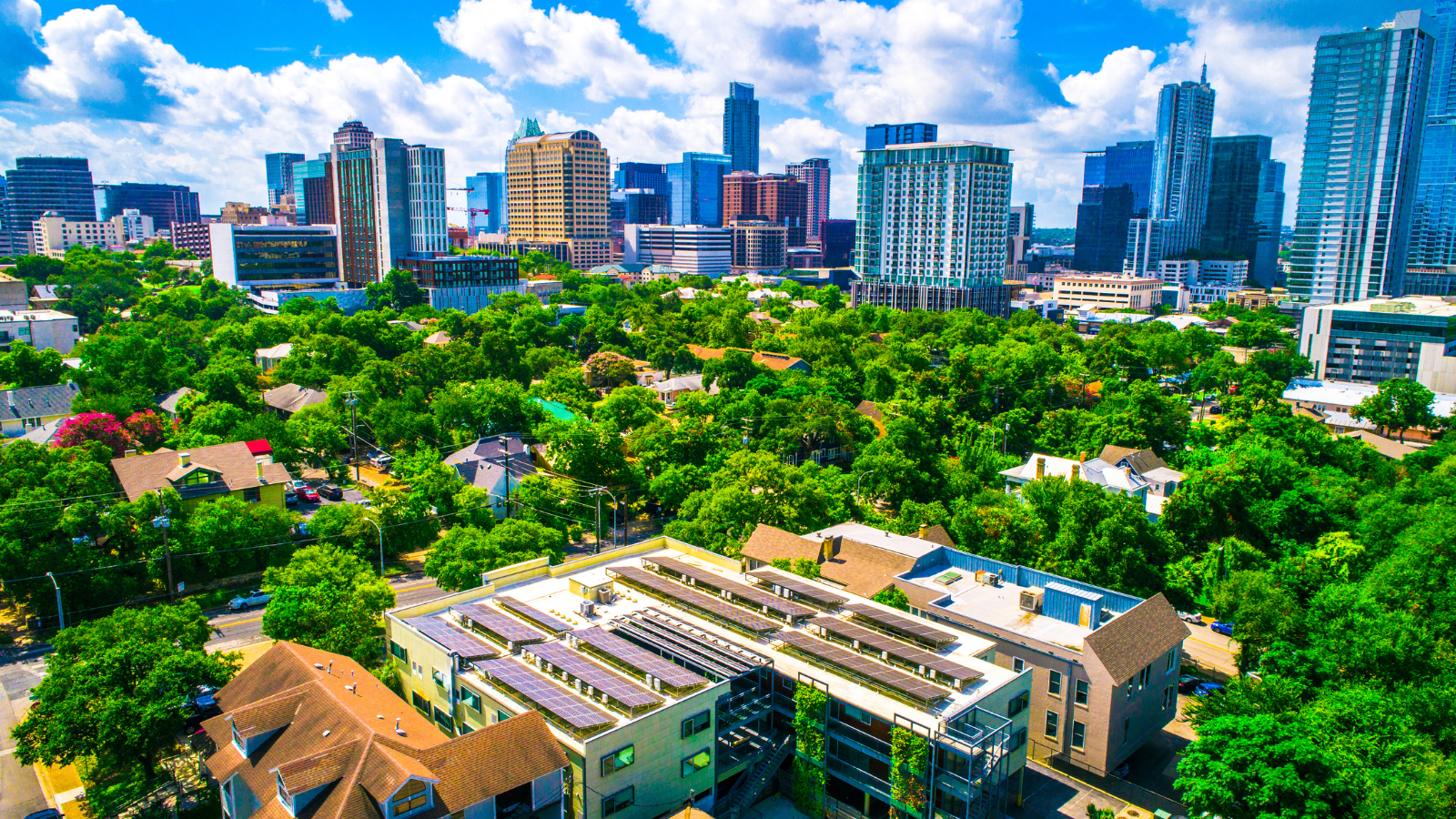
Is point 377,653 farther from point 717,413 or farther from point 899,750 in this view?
point 717,413

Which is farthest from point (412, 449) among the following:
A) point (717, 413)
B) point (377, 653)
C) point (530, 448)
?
point (377, 653)

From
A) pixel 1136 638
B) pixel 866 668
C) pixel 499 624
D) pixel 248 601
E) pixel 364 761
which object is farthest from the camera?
pixel 248 601

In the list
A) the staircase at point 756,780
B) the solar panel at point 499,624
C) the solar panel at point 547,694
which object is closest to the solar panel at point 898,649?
the staircase at point 756,780

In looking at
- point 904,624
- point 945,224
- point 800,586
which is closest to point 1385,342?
point 945,224

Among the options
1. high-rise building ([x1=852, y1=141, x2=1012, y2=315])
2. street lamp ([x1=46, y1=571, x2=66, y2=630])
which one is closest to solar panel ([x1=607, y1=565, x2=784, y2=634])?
street lamp ([x1=46, y1=571, x2=66, y2=630])

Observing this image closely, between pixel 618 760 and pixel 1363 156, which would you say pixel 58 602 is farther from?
pixel 1363 156

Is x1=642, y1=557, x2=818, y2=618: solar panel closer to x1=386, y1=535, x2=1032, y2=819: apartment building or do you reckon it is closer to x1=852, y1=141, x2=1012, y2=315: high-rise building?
x1=386, y1=535, x2=1032, y2=819: apartment building
